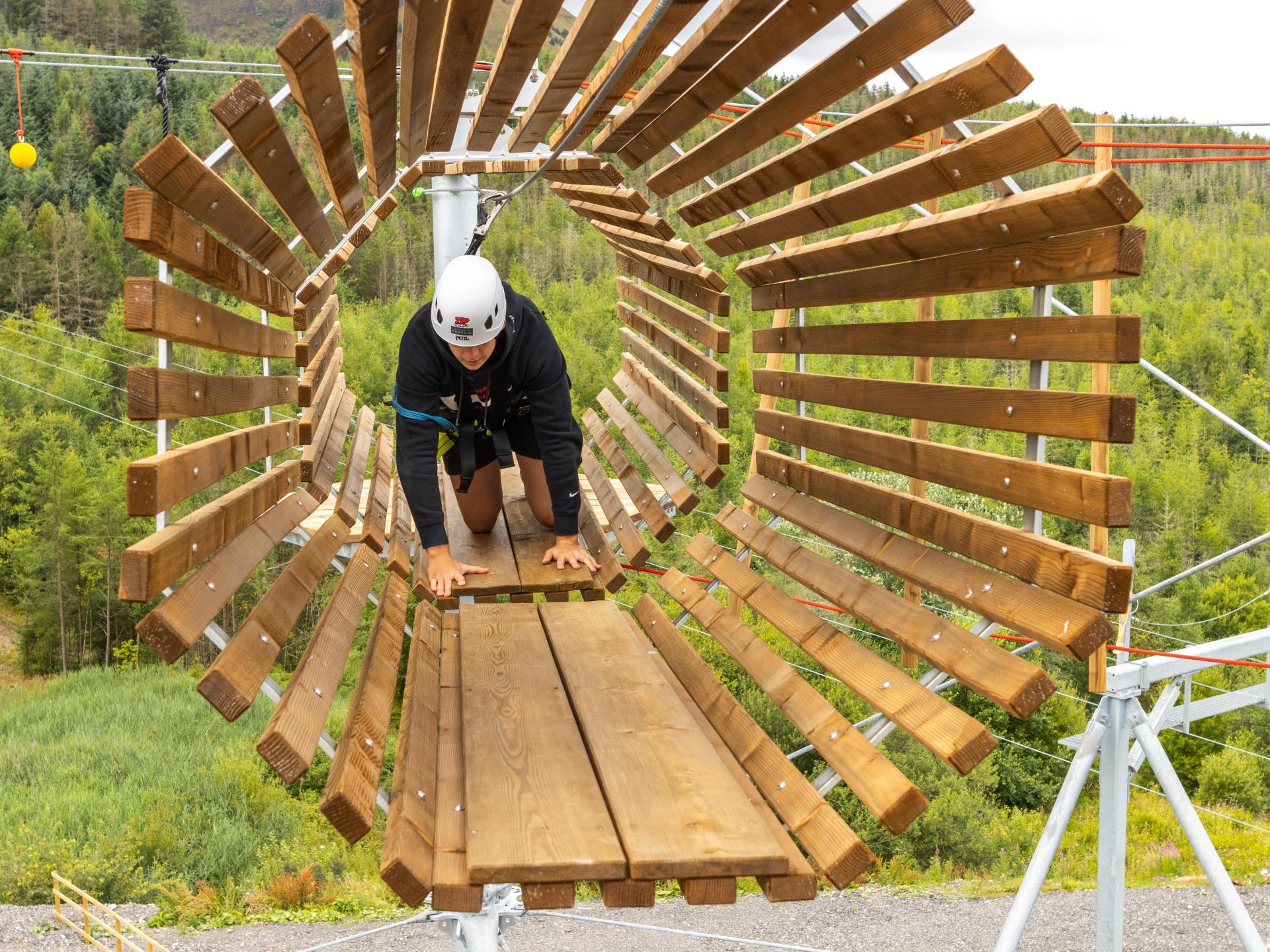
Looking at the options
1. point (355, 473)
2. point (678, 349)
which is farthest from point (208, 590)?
point (678, 349)

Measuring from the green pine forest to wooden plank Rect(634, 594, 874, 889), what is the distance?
6.56 meters

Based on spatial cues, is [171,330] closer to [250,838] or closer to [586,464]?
[586,464]

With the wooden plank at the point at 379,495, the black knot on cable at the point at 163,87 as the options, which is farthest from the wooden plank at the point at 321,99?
the wooden plank at the point at 379,495

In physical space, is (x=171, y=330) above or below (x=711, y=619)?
above

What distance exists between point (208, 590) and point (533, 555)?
2.14 meters

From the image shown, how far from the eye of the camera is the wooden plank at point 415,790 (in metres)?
2.20

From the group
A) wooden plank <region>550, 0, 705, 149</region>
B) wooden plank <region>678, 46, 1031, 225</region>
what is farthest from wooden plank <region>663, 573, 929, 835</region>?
wooden plank <region>550, 0, 705, 149</region>

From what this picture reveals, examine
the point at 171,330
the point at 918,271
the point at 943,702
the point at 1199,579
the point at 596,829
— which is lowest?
the point at 1199,579

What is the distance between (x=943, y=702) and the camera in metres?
2.65

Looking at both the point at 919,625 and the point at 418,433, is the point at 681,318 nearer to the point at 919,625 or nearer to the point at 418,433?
the point at 418,433

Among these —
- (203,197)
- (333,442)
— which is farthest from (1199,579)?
(203,197)

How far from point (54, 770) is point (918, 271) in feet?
83.0

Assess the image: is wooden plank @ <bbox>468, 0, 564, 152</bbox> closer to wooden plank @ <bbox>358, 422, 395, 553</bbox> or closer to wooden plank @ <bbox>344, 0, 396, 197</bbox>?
wooden plank @ <bbox>344, 0, 396, 197</bbox>

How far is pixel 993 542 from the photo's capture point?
2.72m
